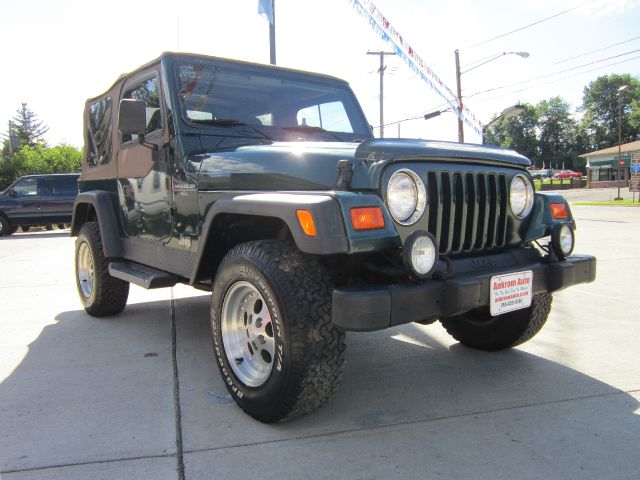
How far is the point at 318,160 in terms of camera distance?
8.68 feet

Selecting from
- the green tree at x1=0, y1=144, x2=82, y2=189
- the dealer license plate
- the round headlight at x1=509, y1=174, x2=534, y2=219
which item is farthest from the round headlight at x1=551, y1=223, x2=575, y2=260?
the green tree at x1=0, y1=144, x2=82, y2=189

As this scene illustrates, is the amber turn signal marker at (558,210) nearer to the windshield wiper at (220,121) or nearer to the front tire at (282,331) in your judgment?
the front tire at (282,331)

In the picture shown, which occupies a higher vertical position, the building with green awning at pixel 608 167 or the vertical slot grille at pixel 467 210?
the building with green awning at pixel 608 167

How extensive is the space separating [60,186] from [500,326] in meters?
15.8

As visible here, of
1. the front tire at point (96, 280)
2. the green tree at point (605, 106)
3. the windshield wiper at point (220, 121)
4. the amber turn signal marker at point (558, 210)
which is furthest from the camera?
the green tree at point (605, 106)

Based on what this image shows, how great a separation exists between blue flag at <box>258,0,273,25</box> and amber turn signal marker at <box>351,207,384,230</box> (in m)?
9.13

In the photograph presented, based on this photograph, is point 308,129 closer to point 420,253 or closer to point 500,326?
point 420,253

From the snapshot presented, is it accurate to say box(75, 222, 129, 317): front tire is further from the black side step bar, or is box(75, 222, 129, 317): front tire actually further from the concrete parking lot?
the black side step bar

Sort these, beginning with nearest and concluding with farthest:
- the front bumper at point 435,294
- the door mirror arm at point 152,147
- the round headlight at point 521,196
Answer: the front bumper at point 435,294 → the round headlight at point 521,196 → the door mirror arm at point 152,147

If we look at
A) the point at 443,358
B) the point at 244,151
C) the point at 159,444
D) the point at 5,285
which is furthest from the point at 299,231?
the point at 5,285

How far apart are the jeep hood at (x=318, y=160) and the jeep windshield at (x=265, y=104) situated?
17.5 inches

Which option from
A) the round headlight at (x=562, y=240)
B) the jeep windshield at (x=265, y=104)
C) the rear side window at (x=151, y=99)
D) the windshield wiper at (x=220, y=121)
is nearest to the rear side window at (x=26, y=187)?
the rear side window at (x=151, y=99)

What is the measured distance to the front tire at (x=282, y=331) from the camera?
93.8 inches

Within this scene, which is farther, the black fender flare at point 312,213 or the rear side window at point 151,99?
the rear side window at point 151,99
